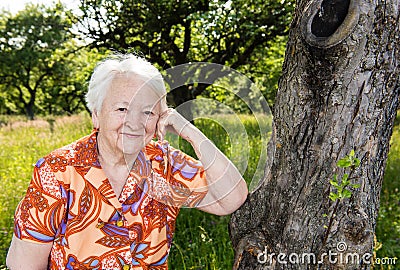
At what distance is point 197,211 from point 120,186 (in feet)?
6.48

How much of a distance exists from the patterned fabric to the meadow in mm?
168

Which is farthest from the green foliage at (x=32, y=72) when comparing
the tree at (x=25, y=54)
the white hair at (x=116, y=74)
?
the white hair at (x=116, y=74)

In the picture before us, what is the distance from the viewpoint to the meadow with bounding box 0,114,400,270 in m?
1.74

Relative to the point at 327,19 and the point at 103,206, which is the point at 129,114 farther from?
the point at 327,19

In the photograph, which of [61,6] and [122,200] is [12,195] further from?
[61,6]

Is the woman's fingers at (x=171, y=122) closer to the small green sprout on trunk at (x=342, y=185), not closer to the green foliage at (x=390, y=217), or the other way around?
the small green sprout on trunk at (x=342, y=185)

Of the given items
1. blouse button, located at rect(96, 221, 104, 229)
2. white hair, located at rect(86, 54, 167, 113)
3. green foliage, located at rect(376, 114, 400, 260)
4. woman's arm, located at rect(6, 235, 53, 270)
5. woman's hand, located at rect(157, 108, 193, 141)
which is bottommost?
green foliage, located at rect(376, 114, 400, 260)

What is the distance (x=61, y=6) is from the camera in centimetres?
756

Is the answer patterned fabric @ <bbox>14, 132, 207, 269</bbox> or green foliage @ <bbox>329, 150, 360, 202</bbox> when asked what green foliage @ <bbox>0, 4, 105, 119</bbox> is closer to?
patterned fabric @ <bbox>14, 132, 207, 269</bbox>

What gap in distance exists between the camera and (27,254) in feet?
6.00

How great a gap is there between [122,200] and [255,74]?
7102 mm

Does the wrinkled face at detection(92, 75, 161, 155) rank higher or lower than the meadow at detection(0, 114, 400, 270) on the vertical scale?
higher

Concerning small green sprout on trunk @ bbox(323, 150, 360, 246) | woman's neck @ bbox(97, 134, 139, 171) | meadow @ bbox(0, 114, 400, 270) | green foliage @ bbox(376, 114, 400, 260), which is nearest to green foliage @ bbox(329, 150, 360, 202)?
small green sprout on trunk @ bbox(323, 150, 360, 246)

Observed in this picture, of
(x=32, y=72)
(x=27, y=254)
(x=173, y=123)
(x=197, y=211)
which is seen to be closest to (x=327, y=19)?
(x=173, y=123)
